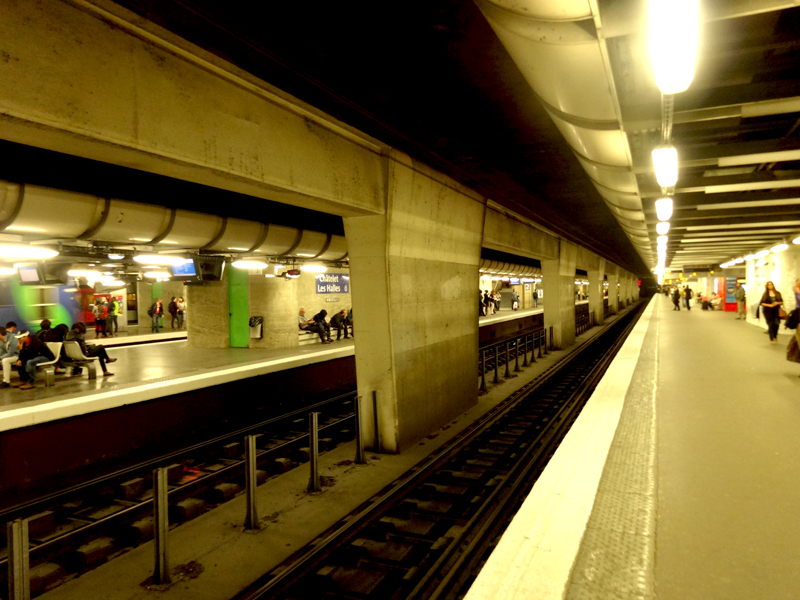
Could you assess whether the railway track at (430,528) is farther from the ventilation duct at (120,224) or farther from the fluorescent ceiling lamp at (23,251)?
the fluorescent ceiling lamp at (23,251)

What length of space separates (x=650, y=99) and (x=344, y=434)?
650 centimetres

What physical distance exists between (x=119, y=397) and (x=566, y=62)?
7508mm

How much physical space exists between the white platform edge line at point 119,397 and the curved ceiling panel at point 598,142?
7.16 m

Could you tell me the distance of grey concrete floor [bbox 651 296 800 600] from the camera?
2369mm

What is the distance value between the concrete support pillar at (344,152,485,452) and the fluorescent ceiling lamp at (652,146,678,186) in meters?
3.03

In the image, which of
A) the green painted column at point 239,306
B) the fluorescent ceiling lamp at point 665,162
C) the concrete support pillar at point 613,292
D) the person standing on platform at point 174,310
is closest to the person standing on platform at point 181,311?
the person standing on platform at point 174,310

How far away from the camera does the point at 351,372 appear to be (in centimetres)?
1320

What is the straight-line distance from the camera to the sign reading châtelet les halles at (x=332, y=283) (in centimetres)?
1920

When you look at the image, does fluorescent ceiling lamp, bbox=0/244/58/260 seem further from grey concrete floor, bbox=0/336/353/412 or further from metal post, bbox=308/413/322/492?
metal post, bbox=308/413/322/492

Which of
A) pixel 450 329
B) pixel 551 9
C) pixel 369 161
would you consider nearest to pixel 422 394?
pixel 450 329

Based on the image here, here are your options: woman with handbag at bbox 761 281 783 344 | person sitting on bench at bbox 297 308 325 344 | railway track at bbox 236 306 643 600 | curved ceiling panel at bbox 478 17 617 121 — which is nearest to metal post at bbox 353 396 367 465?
railway track at bbox 236 306 643 600

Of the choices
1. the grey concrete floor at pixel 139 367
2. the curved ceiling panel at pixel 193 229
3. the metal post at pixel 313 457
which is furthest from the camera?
the grey concrete floor at pixel 139 367

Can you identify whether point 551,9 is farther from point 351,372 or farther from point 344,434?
point 351,372

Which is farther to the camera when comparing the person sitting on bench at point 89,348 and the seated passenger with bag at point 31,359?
the person sitting on bench at point 89,348
